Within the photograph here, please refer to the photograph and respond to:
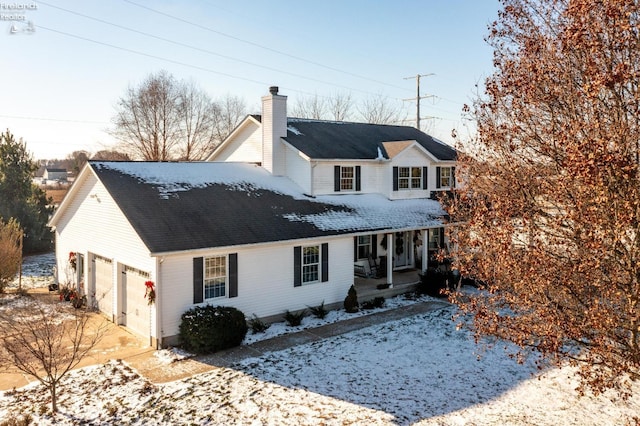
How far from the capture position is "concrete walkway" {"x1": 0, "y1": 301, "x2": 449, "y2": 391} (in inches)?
480

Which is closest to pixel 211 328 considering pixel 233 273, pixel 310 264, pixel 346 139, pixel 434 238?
pixel 233 273

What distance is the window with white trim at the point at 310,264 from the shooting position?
57.0 feet

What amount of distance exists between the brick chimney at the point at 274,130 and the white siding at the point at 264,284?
5.59 m

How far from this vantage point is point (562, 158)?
7.61 m

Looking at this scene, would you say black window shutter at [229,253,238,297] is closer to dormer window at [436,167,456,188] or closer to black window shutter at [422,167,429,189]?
black window shutter at [422,167,429,189]

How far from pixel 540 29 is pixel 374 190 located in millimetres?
14920

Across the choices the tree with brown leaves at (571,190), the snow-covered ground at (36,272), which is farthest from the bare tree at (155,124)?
the tree with brown leaves at (571,190)

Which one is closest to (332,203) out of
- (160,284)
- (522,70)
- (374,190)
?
(374,190)

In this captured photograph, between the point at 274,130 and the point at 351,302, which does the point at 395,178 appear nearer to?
the point at 274,130

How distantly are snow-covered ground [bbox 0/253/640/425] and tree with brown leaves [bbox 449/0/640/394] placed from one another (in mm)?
2316

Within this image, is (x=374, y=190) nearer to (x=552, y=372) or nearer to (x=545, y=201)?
(x=552, y=372)

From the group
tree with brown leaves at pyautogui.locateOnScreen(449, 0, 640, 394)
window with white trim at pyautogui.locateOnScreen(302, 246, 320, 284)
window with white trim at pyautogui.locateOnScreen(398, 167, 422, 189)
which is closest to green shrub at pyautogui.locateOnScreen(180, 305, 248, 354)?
window with white trim at pyautogui.locateOnScreen(302, 246, 320, 284)

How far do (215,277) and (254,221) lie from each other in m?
2.62

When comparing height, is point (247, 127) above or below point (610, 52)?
above
